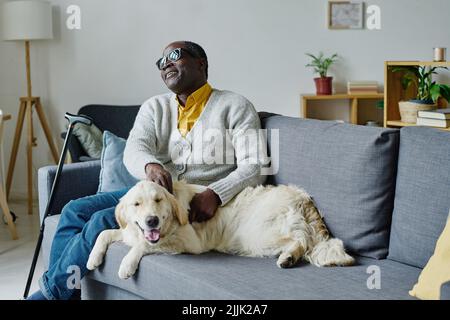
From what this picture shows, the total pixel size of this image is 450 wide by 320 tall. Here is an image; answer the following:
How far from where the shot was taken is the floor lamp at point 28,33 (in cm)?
470

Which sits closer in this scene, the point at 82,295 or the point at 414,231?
the point at 414,231

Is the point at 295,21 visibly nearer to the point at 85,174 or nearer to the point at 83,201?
the point at 85,174

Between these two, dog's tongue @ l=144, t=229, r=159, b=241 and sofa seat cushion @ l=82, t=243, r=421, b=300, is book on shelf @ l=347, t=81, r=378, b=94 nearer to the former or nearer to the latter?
sofa seat cushion @ l=82, t=243, r=421, b=300

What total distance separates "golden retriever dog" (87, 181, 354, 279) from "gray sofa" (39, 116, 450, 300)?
4 centimetres

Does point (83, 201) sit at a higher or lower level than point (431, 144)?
lower

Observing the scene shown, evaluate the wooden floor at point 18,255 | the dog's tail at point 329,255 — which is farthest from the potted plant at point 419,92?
the wooden floor at point 18,255

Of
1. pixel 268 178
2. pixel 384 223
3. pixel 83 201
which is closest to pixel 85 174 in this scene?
pixel 83 201

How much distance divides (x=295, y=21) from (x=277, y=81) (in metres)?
0.46

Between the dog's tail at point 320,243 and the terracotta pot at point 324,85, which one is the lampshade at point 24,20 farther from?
the dog's tail at point 320,243

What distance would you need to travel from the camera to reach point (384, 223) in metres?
2.35

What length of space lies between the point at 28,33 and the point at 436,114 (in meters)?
2.72

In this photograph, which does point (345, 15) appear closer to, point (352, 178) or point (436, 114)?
point (436, 114)

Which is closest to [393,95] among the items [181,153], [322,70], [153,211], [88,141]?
[322,70]

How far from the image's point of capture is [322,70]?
5141mm
